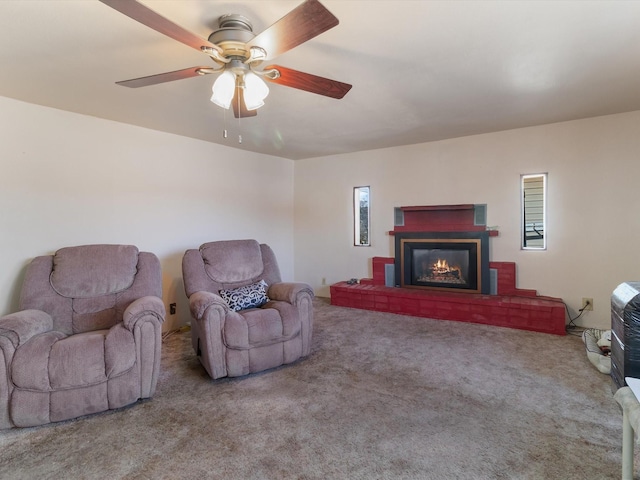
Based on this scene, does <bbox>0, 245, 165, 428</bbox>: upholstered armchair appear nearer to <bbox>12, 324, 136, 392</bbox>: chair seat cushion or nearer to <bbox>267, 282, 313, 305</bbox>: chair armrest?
<bbox>12, 324, 136, 392</bbox>: chair seat cushion

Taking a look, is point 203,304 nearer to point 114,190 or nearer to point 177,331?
point 177,331

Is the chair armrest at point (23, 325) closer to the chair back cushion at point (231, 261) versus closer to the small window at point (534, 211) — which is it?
the chair back cushion at point (231, 261)

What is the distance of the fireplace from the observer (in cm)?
408

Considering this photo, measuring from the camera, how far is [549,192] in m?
3.71

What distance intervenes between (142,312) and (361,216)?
3.51 m

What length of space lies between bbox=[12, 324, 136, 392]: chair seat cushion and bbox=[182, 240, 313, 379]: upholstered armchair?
54cm

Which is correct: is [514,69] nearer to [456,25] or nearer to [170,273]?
[456,25]

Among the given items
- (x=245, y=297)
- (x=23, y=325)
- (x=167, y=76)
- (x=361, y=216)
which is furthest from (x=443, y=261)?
(x=23, y=325)

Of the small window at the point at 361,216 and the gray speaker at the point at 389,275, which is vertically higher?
the small window at the point at 361,216

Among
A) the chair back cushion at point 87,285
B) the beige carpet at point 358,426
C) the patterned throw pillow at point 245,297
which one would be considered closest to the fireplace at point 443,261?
the beige carpet at point 358,426

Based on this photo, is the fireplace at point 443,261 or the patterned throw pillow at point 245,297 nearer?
the patterned throw pillow at point 245,297

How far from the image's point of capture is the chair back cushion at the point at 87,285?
96.0 inches

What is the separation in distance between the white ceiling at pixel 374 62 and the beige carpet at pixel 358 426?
2.27m

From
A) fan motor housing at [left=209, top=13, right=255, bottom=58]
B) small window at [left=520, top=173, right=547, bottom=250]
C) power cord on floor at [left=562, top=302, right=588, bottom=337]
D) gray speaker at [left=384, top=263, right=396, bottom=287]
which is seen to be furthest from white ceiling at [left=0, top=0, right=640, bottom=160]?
power cord on floor at [left=562, top=302, right=588, bottom=337]
